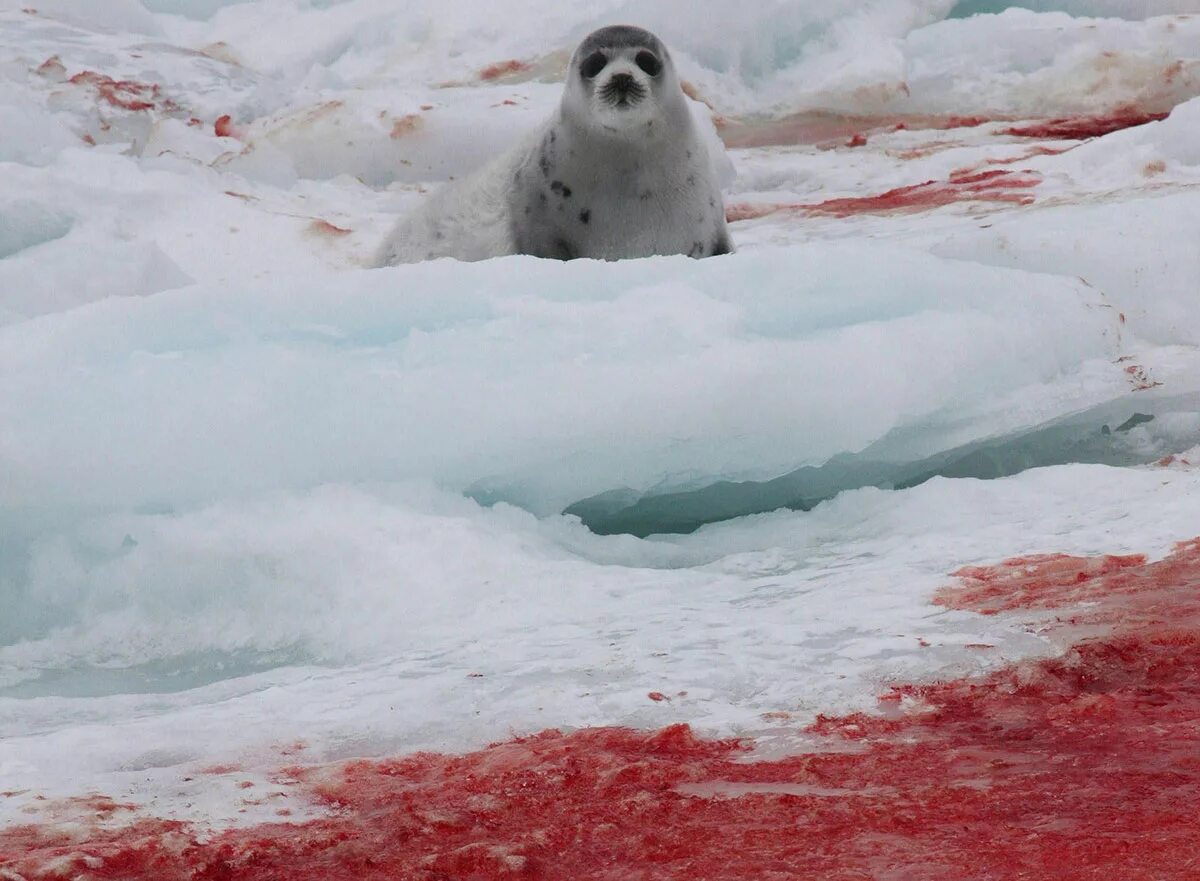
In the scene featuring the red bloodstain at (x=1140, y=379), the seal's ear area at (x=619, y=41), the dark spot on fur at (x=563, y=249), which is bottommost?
the red bloodstain at (x=1140, y=379)

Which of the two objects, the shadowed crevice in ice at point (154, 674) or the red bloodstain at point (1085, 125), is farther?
the red bloodstain at point (1085, 125)

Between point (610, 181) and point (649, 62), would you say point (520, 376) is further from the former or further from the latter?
point (649, 62)

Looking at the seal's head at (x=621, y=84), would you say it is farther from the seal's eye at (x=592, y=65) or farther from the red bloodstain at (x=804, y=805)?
the red bloodstain at (x=804, y=805)

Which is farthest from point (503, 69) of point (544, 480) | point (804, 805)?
point (804, 805)

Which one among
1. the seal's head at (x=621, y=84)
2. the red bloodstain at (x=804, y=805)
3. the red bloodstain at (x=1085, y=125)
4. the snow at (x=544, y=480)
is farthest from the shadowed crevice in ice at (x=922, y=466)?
the red bloodstain at (x=1085, y=125)

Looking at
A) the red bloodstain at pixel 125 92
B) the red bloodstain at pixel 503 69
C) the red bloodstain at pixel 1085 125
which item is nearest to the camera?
the red bloodstain at pixel 1085 125

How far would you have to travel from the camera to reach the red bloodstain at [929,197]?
541cm

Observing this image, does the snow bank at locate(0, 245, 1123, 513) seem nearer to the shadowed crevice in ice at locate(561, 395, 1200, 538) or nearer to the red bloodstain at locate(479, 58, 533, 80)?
the shadowed crevice in ice at locate(561, 395, 1200, 538)

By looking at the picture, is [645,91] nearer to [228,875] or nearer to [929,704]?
[929,704]

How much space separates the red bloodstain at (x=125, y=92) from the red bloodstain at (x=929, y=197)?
11.2 ft

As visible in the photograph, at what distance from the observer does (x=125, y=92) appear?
7484 mm

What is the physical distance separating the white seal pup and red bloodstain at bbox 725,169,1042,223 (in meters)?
1.25

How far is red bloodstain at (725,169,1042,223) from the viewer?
17.8ft

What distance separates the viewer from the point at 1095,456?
3.20 metres
